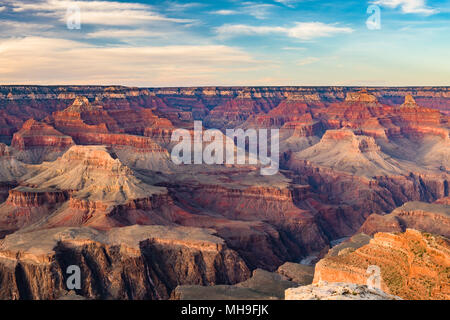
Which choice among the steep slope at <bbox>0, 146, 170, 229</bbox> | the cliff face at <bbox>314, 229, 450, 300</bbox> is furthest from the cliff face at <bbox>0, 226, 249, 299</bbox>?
the cliff face at <bbox>314, 229, 450, 300</bbox>

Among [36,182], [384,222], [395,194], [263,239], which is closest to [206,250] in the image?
[263,239]

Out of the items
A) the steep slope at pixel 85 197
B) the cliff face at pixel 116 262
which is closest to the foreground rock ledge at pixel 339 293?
the cliff face at pixel 116 262

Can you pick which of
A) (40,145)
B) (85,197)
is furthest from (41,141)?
(85,197)

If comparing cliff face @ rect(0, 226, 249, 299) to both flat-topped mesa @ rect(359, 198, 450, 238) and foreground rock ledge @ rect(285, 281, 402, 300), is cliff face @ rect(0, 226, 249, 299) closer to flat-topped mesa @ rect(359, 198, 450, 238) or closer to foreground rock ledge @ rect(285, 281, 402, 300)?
flat-topped mesa @ rect(359, 198, 450, 238)

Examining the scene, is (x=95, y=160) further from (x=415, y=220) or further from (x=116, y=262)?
(x=415, y=220)

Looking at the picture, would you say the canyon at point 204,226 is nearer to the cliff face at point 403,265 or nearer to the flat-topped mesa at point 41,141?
the cliff face at point 403,265
